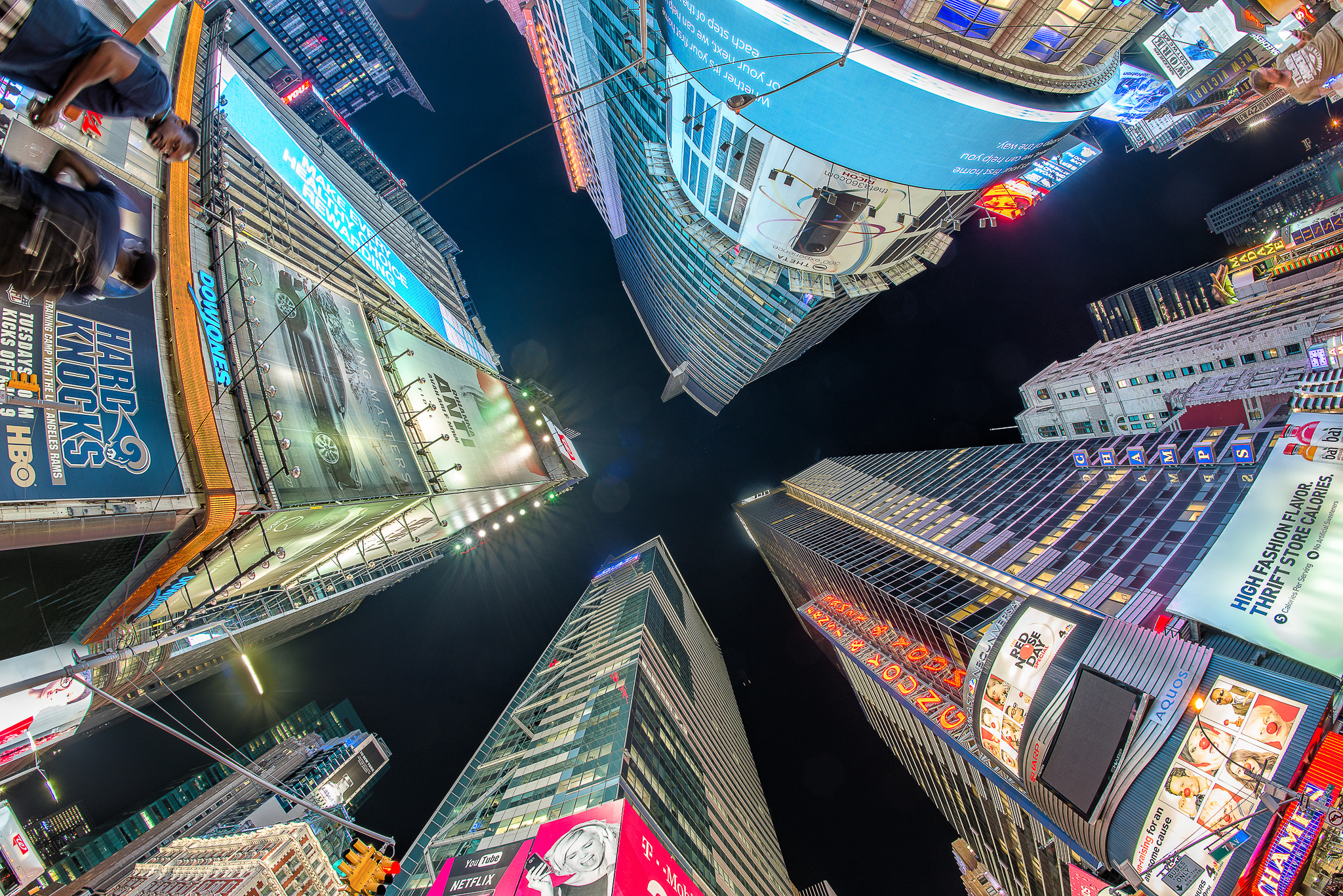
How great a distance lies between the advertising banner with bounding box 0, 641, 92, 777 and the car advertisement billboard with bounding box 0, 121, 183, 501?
3.97 metres

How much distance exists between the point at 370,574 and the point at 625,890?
18.1 meters

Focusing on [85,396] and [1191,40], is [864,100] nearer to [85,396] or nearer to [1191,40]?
[85,396]

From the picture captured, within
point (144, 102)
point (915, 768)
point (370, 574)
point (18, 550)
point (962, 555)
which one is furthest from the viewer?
point (915, 768)

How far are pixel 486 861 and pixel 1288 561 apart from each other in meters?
35.0

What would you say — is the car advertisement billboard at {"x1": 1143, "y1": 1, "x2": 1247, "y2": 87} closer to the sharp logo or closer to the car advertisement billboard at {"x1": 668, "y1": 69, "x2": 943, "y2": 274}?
the car advertisement billboard at {"x1": 668, "y1": 69, "x2": 943, "y2": 274}

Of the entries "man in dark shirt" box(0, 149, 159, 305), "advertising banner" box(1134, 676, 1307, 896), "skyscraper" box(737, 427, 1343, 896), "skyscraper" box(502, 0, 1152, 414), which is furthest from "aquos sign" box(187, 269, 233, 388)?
"advertising banner" box(1134, 676, 1307, 896)

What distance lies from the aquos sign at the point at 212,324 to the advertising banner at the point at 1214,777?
1294 inches

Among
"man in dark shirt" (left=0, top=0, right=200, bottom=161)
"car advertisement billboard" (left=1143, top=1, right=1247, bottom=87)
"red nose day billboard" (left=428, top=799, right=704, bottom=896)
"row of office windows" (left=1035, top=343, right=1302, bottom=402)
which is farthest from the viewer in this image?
"row of office windows" (left=1035, top=343, right=1302, bottom=402)

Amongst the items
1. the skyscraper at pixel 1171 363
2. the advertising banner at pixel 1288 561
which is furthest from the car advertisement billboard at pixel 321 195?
the skyscraper at pixel 1171 363

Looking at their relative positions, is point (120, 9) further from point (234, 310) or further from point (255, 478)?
point (255, 478)

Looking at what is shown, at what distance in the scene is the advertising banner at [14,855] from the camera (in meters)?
14.4

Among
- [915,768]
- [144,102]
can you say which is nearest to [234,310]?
[144,102]

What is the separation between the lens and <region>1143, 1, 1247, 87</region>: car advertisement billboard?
74.4 feet

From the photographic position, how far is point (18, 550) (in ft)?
25.3
